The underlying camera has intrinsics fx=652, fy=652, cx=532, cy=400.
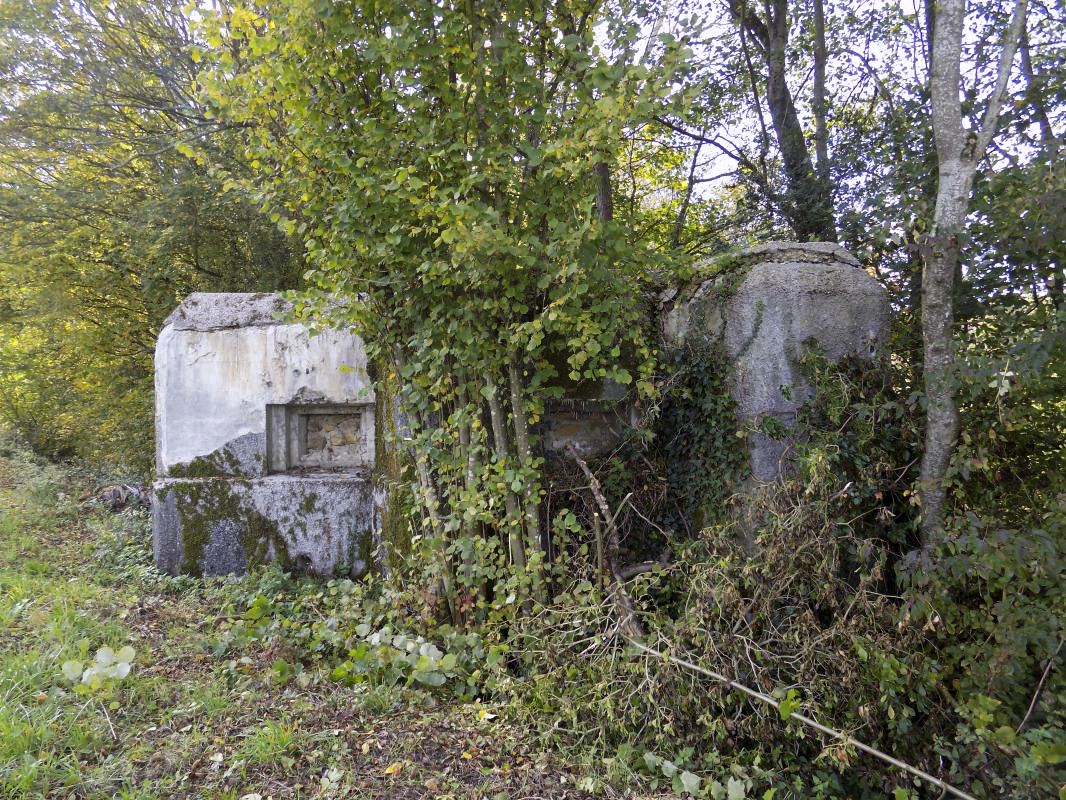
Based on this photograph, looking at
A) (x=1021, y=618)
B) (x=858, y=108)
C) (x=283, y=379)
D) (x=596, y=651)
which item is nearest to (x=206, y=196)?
(x=283, y=379)

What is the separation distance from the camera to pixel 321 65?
3439 millimetres

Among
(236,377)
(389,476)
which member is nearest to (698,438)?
(389,476)

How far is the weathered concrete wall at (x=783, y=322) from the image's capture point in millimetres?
3842

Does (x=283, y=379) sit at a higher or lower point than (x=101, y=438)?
higher

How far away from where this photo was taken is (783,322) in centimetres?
389

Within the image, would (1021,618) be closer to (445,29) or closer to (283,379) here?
(445,29)

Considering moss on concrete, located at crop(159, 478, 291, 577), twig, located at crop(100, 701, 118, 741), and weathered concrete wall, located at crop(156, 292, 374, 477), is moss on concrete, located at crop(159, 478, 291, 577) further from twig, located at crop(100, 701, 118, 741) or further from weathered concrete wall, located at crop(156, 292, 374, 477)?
twig, located at crop(100, 701, 118, 741)

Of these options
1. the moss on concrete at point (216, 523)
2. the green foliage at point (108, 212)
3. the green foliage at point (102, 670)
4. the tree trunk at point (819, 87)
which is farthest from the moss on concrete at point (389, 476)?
the tree trunk at point (819, 87)

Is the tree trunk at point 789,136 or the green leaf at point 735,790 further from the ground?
the tree trunk at point 789,136

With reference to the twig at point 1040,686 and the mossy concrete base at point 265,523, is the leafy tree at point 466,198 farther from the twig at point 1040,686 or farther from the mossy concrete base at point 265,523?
the twig at point 1040,686

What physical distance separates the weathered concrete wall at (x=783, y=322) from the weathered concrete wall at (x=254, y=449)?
2.71 metres

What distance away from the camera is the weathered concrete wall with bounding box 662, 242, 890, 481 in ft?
12.6

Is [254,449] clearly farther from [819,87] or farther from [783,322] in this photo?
[819,87]

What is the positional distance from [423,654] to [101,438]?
7809 millimetres
